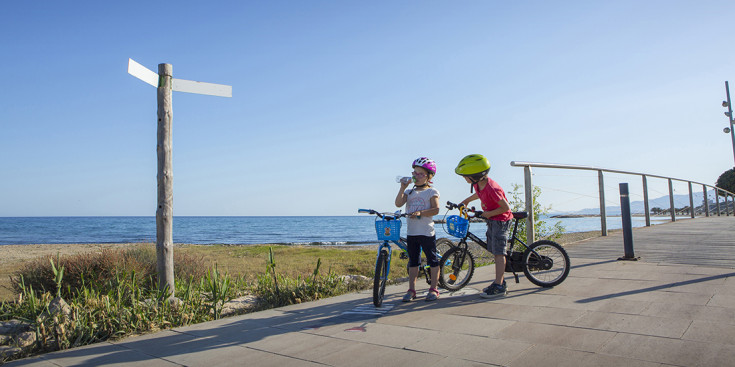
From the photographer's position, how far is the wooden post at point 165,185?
5312 mm

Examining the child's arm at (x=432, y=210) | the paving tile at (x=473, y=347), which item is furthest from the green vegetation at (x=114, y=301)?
the paving tile at (x=473, y=347)

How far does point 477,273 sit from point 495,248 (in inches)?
62.3

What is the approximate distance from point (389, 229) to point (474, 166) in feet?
3.96

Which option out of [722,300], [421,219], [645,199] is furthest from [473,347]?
[645,199]

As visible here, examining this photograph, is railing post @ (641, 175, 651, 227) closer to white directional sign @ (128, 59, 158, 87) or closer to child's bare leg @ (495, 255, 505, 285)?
child's bare leg @ (495, 255, 505, 285)

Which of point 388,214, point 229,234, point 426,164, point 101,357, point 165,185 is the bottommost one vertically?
point 229,234

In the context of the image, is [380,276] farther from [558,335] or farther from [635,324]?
[635,324]

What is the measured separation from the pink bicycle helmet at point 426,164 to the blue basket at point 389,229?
698mm

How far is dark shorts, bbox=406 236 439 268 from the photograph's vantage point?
513cm

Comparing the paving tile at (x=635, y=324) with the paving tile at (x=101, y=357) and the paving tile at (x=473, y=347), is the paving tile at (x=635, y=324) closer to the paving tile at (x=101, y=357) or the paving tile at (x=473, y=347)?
the paving tile at (x=473, y=347)

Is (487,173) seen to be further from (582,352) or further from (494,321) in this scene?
(582,352)

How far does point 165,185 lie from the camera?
5406mm

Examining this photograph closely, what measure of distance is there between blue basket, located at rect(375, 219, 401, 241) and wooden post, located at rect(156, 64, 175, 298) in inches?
91.6

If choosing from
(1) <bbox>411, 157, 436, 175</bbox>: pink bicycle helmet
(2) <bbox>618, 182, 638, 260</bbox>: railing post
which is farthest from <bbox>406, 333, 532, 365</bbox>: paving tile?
(2) <bbox>618, 182, 638, 260</bbox>: railing post
